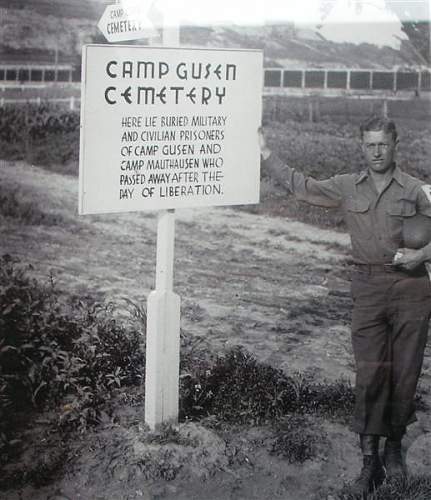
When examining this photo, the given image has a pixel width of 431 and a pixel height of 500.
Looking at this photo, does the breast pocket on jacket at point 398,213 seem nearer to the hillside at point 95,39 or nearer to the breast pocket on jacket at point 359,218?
the breast pocket on jacket at point 359,218

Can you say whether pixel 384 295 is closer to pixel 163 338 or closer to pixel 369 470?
pixel 369 470

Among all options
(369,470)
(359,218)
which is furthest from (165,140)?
(369,470)

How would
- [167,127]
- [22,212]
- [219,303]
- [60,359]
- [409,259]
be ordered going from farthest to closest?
[22,212], [219,303], [60,359], [167,127], [409,259]

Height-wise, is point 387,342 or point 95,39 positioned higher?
point 95,39

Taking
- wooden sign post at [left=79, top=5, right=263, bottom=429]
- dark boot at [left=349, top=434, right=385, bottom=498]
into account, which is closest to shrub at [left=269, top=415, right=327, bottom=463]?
dark boot at [left=349, top=434, right=385, bottom=498]

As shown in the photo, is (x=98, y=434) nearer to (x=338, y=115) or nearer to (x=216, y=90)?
(x=216, y=90)

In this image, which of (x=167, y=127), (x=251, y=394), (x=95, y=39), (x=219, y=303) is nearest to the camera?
(x=167, y=127)

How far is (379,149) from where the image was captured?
3598 mm

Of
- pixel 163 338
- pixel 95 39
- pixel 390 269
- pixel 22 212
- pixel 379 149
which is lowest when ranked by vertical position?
pixel 163 338

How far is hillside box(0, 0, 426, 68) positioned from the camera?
523 cm

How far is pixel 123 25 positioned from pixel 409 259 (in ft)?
6.24

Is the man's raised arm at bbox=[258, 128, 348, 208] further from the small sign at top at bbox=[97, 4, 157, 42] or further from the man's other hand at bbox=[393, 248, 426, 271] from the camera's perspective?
the small sign at top at bbox=[97, 4, 157, 42]

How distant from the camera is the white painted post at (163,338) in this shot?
13.1 ft

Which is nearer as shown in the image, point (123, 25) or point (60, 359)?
point (123, 25)
